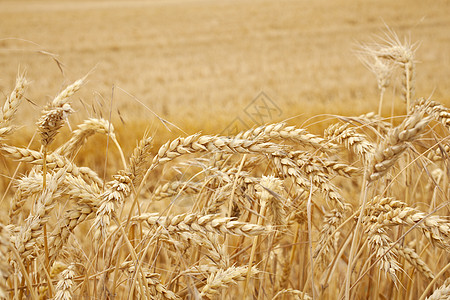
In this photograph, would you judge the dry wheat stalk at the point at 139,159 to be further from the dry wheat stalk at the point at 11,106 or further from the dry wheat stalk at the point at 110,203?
the dry wheat stalk at the point at 11,106

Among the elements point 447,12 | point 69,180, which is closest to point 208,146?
point 69,180

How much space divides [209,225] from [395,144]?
0.36 metres

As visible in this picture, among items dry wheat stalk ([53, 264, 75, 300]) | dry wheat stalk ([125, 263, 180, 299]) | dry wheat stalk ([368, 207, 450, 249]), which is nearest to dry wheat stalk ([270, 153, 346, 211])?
dry wheat stalk ([368, 207, 450, 249])

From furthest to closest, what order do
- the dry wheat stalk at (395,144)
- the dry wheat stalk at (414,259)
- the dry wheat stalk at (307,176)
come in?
the dry wheat stalk at (414,259) → the dry wheat stalk at (307,176) → the dry wheat stalk at (395,144)

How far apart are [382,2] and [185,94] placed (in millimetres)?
13454

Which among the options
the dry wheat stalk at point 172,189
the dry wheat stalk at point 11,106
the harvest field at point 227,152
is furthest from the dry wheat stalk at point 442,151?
the dry wheat stalk at point 11,106

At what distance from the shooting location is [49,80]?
8969 mm

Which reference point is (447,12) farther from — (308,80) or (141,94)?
(141,94)

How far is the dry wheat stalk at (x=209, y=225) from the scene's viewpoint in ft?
2.28

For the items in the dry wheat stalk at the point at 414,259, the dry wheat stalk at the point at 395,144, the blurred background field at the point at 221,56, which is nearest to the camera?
the dry wheat stalk at the point at 395,144

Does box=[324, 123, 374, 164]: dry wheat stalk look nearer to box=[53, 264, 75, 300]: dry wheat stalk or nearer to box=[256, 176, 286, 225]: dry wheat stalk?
box=[256, 176, 286, 225]: dry wheat stalk

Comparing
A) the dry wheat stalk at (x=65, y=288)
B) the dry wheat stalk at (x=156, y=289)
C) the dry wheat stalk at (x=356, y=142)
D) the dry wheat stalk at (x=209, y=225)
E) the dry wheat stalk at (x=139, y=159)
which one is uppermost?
the dry wheat stalk at (x=356, y=142)

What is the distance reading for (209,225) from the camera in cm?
74

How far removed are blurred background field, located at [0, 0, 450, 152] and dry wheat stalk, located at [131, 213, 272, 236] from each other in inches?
111
